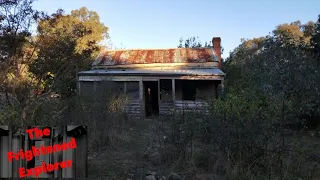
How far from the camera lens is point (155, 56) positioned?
21.5m

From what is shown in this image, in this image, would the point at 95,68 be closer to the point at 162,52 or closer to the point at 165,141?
the point at 162,52

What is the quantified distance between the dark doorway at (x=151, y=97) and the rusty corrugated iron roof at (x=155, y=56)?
179 centimetres

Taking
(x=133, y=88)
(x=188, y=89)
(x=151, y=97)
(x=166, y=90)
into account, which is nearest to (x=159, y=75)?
(x=133, y=88)

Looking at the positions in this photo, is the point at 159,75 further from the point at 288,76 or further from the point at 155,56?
the point at 288,76

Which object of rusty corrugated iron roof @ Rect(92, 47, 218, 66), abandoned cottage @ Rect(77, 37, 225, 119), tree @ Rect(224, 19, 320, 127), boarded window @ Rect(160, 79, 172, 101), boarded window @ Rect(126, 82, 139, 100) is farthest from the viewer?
rusty corrugated iron roof @ Rect(92, 47, 218, 66)

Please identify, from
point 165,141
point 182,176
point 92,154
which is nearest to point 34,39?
point 92,154

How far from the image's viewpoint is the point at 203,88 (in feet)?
63.4

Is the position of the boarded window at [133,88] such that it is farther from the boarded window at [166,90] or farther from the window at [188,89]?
the window at [188,89]

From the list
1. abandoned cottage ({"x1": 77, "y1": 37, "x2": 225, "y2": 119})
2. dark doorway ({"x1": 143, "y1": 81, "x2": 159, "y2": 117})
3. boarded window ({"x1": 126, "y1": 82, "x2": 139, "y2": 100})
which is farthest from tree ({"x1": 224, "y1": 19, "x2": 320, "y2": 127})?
dark doorway ({"x1": 143, "y1": 81, "x2": 159, "y2": 117})

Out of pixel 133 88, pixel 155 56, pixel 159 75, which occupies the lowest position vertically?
pixel 133 88

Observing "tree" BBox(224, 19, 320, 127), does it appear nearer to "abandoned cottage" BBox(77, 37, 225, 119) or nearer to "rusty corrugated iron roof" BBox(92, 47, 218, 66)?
"abandoned cottage" BBox(77, 37, 225, 119)

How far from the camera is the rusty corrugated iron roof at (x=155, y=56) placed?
2058 centimetres

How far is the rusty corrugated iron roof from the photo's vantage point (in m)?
20.6

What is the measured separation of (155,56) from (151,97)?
10.5 feet
